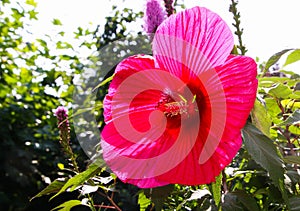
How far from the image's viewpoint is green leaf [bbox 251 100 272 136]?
0.42 meters

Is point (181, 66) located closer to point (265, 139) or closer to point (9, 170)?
point (265, 139)

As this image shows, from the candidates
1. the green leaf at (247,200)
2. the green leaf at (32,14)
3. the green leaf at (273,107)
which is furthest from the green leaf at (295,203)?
the green leaf at (32,14)

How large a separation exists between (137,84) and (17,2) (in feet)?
8.42

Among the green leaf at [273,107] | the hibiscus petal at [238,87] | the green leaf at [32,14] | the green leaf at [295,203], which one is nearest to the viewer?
the hibiscus petal at [238,87]

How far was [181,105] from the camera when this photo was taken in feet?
1.47

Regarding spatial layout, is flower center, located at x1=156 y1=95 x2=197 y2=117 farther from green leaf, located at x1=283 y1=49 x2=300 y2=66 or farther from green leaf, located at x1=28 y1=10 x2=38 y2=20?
green leaf, located at x1=28 y1=10 x2=38 y2=20

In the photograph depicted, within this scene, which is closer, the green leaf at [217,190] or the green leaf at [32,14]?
the green leaf at [217,190]

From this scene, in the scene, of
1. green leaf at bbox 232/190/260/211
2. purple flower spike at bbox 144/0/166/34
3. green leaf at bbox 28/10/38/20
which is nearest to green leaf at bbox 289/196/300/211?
green leaf at bbox 232/190/260/211

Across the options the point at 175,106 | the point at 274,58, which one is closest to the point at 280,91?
the point at 274,58

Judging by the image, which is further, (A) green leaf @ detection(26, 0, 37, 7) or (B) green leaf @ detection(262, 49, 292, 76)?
(A) green leaf @ detection(26, 0, 37, 7)

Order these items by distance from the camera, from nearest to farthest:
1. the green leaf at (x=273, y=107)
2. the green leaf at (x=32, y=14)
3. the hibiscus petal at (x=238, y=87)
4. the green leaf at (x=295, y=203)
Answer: the hibiscus petal at (x=238, y=87)
the green leaf at (x=295, y=203)
the green leaf at (x=273, y=107)
the green leaf at (x=32, y=14)

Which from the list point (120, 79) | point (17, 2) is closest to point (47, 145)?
point (17, 2)

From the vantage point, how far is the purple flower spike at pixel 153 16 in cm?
55

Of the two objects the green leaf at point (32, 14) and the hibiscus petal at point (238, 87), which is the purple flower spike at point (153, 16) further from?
the green leaf at point (32, 14)
